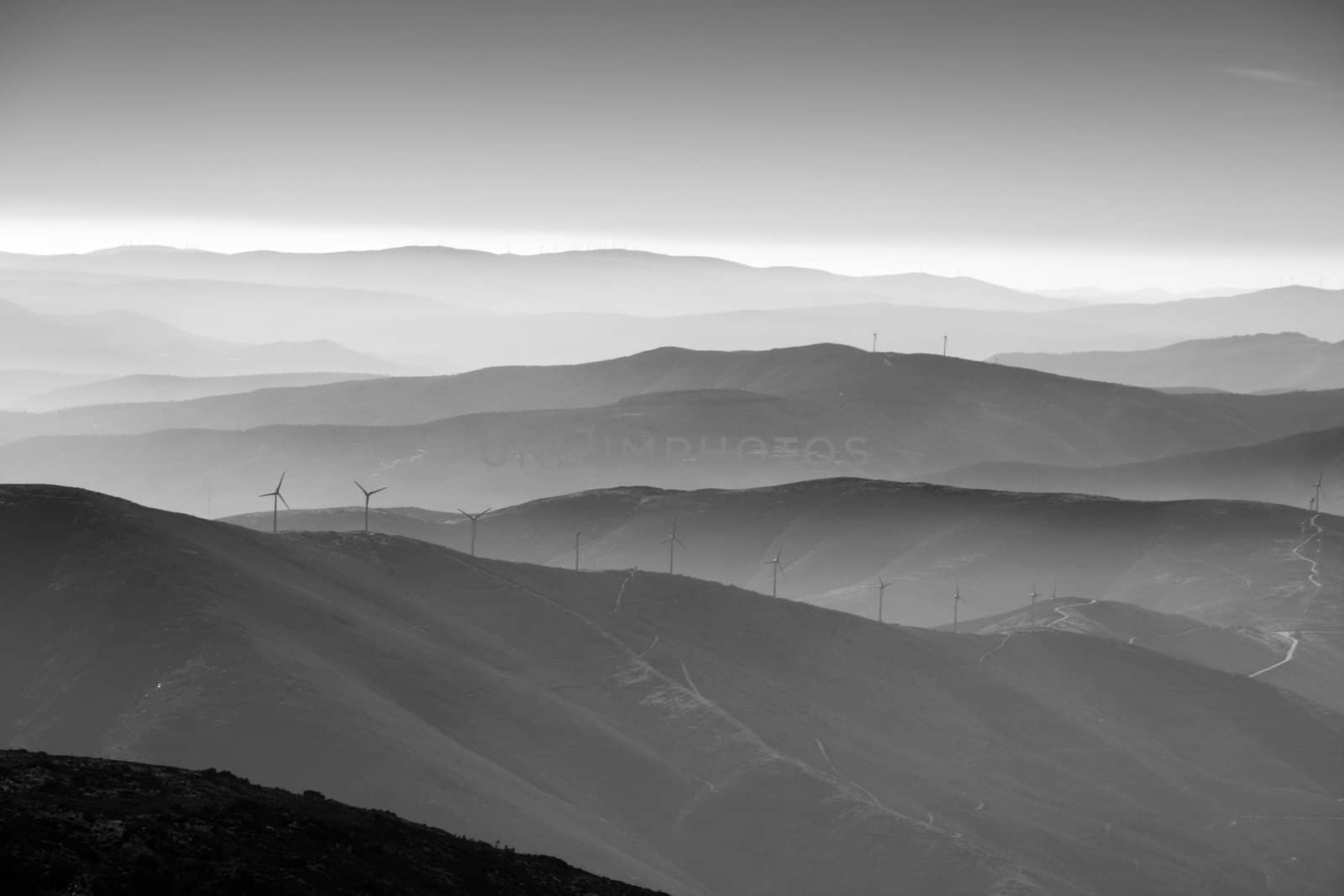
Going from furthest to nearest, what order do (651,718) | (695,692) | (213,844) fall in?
1. (695,692)
2. (651,718)
3. (213,844)

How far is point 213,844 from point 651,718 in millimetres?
80449

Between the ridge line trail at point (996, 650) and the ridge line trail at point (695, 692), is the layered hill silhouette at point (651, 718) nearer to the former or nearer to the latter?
the ridge line trail at point (695, 692)

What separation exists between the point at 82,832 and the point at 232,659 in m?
57.1

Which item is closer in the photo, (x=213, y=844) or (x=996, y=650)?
(x=213, y=844)

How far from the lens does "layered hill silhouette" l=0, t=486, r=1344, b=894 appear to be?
108 meters

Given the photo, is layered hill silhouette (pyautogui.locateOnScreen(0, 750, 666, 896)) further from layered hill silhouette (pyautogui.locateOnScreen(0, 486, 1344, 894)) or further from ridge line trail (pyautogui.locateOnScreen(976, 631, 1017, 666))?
ridge line trail (pyautogui.locateOnScreen(976, 631, 1017, 666))

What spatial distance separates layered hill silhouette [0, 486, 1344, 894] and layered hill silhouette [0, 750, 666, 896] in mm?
29472

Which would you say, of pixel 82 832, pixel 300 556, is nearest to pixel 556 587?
pixel 300 556

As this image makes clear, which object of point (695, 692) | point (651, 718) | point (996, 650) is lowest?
point (996, 650)

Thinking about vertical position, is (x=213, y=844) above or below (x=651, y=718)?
above

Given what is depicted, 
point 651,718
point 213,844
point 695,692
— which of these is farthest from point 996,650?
point 213,844

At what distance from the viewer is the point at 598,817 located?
11969cm

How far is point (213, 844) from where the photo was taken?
59562mm

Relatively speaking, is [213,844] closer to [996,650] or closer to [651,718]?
[651,718]
